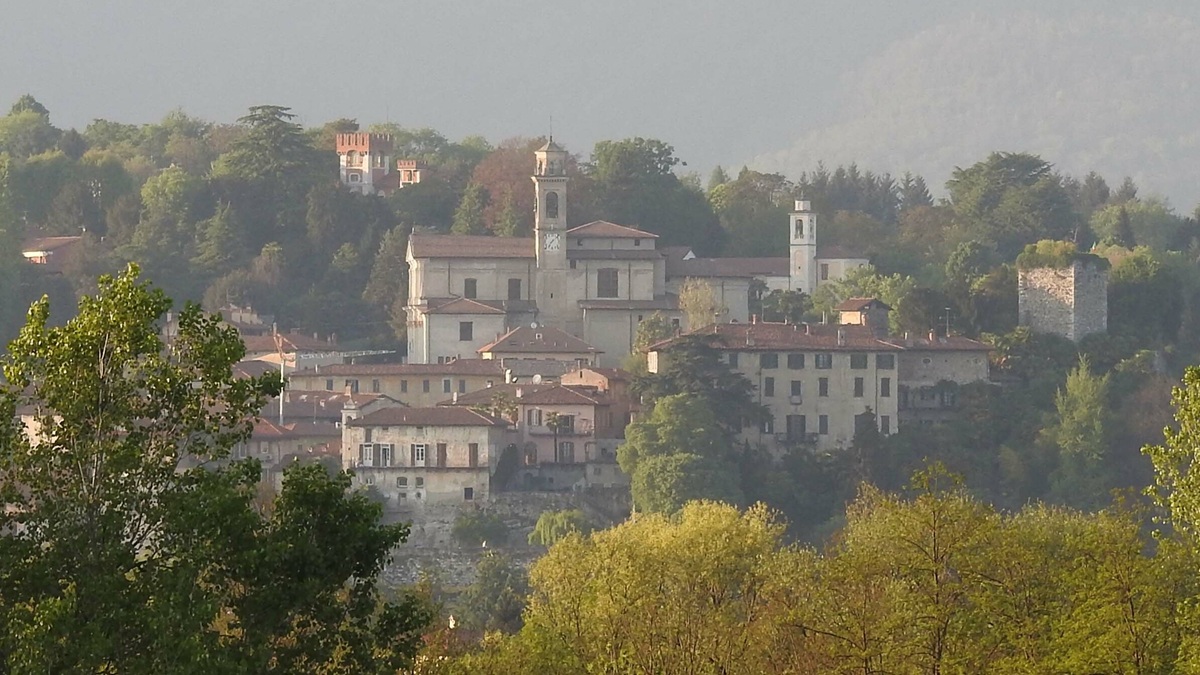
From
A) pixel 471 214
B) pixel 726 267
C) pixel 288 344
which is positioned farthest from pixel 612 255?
pixel 288 344

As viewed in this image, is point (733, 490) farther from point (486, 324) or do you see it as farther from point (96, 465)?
point (96, 465)

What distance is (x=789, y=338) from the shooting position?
62.5m

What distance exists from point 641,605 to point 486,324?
40.6 metres

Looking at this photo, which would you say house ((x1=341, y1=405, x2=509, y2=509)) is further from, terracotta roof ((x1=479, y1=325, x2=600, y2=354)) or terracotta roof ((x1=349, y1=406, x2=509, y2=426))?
terracotta roof ((x1=479, y1=325, x2=600, y2=354))

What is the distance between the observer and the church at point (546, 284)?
222 feet

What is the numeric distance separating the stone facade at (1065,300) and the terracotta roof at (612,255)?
9.55 m

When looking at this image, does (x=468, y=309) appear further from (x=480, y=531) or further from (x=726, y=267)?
(x=480, y=531)

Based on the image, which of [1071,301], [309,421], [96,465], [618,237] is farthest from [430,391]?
[96,465]

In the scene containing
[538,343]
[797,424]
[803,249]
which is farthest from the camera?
[803,249]

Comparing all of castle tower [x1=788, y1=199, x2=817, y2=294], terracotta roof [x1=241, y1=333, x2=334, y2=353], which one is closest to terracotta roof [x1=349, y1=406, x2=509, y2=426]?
terracotta roof [x1=241, y1=333, x2=334, y2=353]

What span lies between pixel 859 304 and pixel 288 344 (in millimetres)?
14320

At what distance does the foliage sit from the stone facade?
15765 millimetres

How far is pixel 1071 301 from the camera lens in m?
66.0

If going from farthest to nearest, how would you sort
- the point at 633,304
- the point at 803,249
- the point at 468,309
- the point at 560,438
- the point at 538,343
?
the point at 803,249 < the point at 633,304 < the point at 468,309 < the point at 538,343 < the point at 560,438
